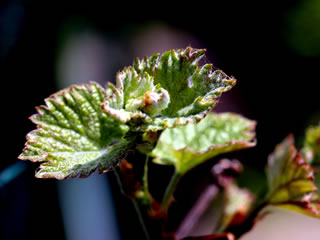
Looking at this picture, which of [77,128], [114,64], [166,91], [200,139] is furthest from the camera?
[114,64]

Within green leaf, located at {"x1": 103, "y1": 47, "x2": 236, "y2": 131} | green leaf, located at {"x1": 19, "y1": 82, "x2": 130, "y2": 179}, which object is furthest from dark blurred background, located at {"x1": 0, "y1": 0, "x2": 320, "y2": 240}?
green leaf, located at {"x1": 103, "y1": 47, "x2": 236, "y2": 131}

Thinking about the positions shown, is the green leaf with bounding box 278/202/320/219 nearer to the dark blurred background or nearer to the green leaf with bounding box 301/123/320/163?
the green leaf with bounding box 301/123/320/163

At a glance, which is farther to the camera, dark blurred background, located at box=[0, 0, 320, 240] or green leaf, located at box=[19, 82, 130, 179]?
dark blurred background, located at box=[0, 0, 320, 240]

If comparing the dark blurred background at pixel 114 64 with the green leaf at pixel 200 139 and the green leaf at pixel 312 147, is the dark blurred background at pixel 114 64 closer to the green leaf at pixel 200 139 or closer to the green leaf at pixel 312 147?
the green leaf at pixel 200 139

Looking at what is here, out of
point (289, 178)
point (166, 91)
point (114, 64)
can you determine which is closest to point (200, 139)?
point (289, 178)

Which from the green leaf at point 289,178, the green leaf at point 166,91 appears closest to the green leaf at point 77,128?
the green leaf at point 166,91

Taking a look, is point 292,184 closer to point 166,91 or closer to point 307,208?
point 307,208

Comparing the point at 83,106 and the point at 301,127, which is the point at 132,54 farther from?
the point at 83,106
